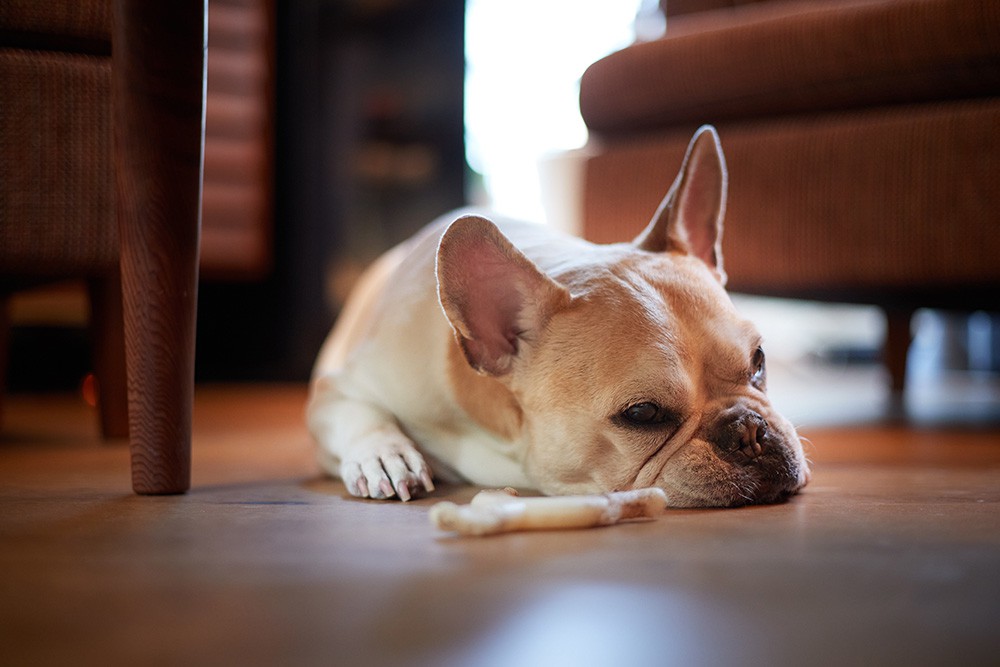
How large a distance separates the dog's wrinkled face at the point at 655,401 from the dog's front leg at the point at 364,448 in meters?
0.17

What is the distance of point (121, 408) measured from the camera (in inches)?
74.9

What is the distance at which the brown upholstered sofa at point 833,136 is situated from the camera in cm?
174

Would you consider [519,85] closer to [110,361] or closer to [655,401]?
[110,361]

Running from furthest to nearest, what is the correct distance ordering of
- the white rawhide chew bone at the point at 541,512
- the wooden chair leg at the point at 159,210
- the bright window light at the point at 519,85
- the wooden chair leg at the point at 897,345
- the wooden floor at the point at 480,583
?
the bright window light at the point at 519,85
the wooden chair leg at the point at 897,345
the wooden chair leg at the point at 159,210
the white rawhide chew bone at the point at 541,512
the wooden floor at the point at 480,583

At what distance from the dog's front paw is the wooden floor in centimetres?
4

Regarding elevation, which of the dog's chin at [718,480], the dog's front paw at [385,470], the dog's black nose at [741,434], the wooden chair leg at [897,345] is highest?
the dog's black nose at [741,434]

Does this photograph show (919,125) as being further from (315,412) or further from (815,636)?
(815,636)

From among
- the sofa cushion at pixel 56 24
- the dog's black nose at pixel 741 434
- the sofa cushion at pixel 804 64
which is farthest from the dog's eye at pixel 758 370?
the sofa cushion at pixel 56 24

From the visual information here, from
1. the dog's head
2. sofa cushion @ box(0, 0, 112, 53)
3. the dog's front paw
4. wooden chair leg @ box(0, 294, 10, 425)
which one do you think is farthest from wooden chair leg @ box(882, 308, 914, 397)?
wooden chair leg @ box(0, 294, 10, 425)

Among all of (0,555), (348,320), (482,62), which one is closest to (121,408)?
(348,320)

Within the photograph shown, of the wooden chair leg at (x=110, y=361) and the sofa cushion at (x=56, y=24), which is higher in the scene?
the sofa cushion at (x=56, y=24)

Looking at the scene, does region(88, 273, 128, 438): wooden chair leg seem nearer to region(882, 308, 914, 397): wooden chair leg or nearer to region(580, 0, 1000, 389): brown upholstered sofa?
region(580, 0, 1000, 389): brown upholstered sofa

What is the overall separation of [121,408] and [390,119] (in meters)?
2.35

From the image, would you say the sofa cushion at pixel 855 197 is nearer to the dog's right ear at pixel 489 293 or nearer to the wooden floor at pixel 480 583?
the wooden floor at pixel 480 583
